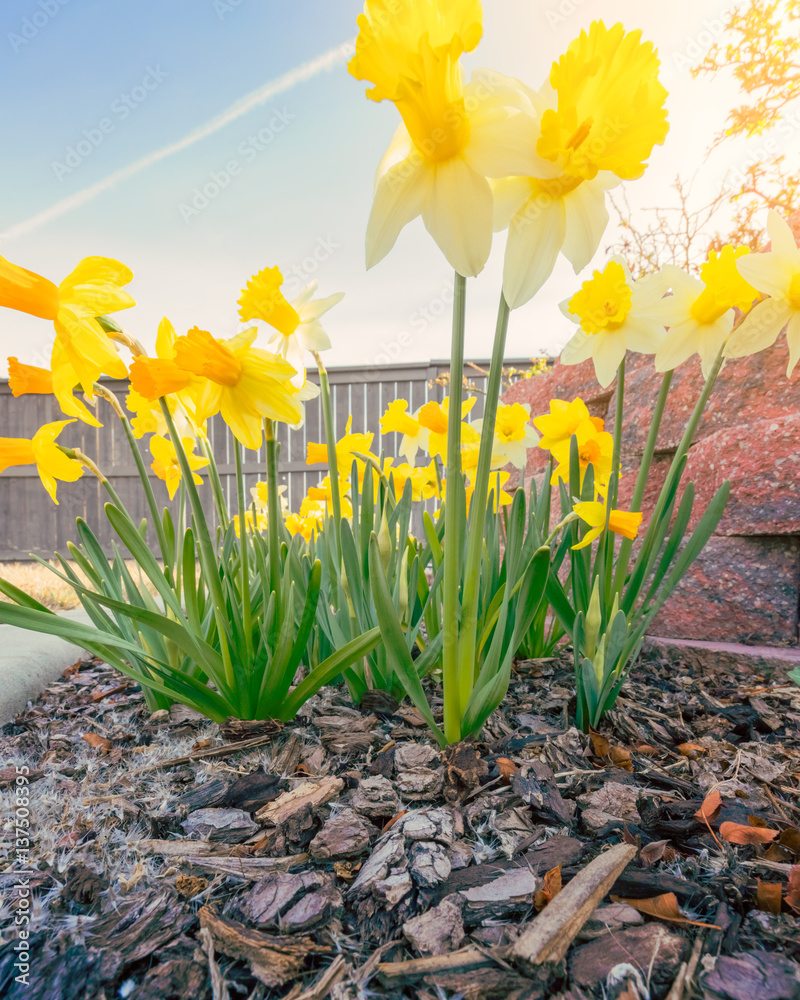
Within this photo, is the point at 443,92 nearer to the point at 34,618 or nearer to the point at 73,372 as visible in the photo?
the point at 73,372

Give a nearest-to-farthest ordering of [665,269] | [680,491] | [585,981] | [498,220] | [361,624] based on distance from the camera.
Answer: [585,981] < [498,220] < [665,269] < [361,624] < [680,491]

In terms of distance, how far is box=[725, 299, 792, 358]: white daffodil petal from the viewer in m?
1.08

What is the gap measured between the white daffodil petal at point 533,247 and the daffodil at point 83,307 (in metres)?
0.58

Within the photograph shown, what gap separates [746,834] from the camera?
0.79 metres

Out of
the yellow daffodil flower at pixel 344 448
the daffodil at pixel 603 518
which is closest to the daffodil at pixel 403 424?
the yellow daffodil flower at pixel 344 448

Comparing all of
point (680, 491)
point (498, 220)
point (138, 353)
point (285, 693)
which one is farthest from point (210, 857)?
point (680, 491)

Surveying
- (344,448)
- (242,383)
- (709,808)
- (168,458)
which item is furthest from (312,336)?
(709,808)

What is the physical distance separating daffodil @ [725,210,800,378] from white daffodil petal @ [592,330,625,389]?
0.23 m

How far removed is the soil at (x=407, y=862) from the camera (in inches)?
23.7

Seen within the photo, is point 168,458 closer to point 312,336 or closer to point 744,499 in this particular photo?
point 312,336

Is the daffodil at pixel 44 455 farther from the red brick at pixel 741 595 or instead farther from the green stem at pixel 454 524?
the red brick at pixel 741 595

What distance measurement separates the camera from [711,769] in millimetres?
1029

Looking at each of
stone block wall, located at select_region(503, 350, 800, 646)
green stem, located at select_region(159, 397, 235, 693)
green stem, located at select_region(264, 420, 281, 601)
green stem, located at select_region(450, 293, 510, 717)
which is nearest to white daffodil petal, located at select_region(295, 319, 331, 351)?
green stem, located at select_region(264, 420, 281, 601)

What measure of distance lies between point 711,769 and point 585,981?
59cm
